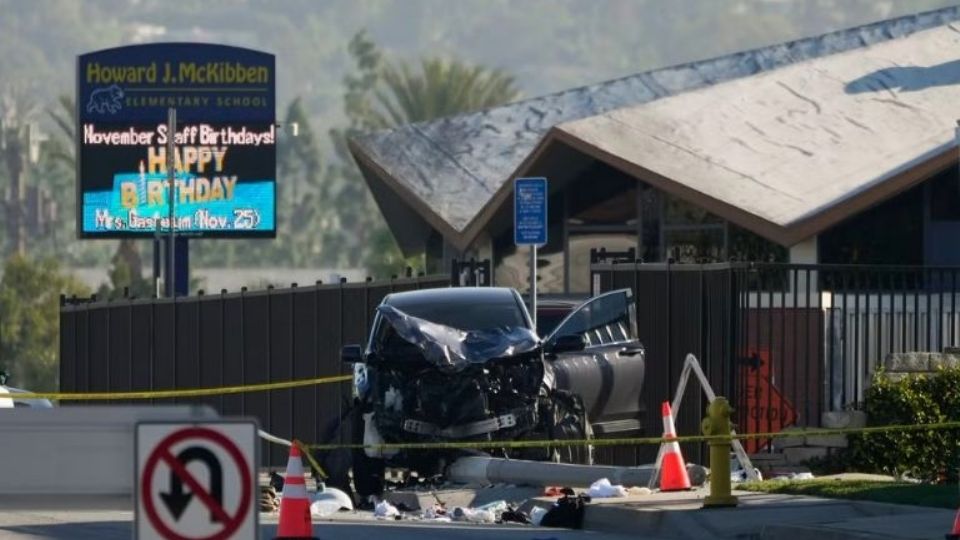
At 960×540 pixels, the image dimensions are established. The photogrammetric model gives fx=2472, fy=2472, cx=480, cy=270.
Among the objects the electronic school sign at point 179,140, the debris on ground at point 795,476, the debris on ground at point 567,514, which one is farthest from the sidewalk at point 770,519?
the electronic school sign at point 179,140

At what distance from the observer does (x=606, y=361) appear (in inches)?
894

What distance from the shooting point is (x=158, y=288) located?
140 ft

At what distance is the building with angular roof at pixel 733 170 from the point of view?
116ft

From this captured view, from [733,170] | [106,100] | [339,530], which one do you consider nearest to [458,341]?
[339,530]

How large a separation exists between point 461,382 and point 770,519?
14.4 ft

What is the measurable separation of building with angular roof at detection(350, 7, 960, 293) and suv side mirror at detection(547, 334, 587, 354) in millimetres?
12984

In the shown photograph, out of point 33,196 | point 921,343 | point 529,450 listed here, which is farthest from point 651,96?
point 33,196

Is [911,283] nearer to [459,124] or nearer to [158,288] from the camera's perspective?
Result: [158,288]

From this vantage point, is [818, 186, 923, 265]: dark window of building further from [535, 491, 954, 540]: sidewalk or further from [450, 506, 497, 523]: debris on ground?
[535, 491, 954, 540]: sidewalk

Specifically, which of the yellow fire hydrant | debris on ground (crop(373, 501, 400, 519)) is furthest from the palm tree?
the yellow fire hydrant

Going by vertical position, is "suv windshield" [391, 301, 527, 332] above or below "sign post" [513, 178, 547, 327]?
below

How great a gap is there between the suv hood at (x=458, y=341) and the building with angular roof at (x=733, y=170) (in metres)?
13.5

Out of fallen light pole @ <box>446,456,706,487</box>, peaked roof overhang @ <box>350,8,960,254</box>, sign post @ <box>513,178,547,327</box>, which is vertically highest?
peaked roof overhang @ <box>350,8,960,254</box>

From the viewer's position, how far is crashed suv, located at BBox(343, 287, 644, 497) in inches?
818
